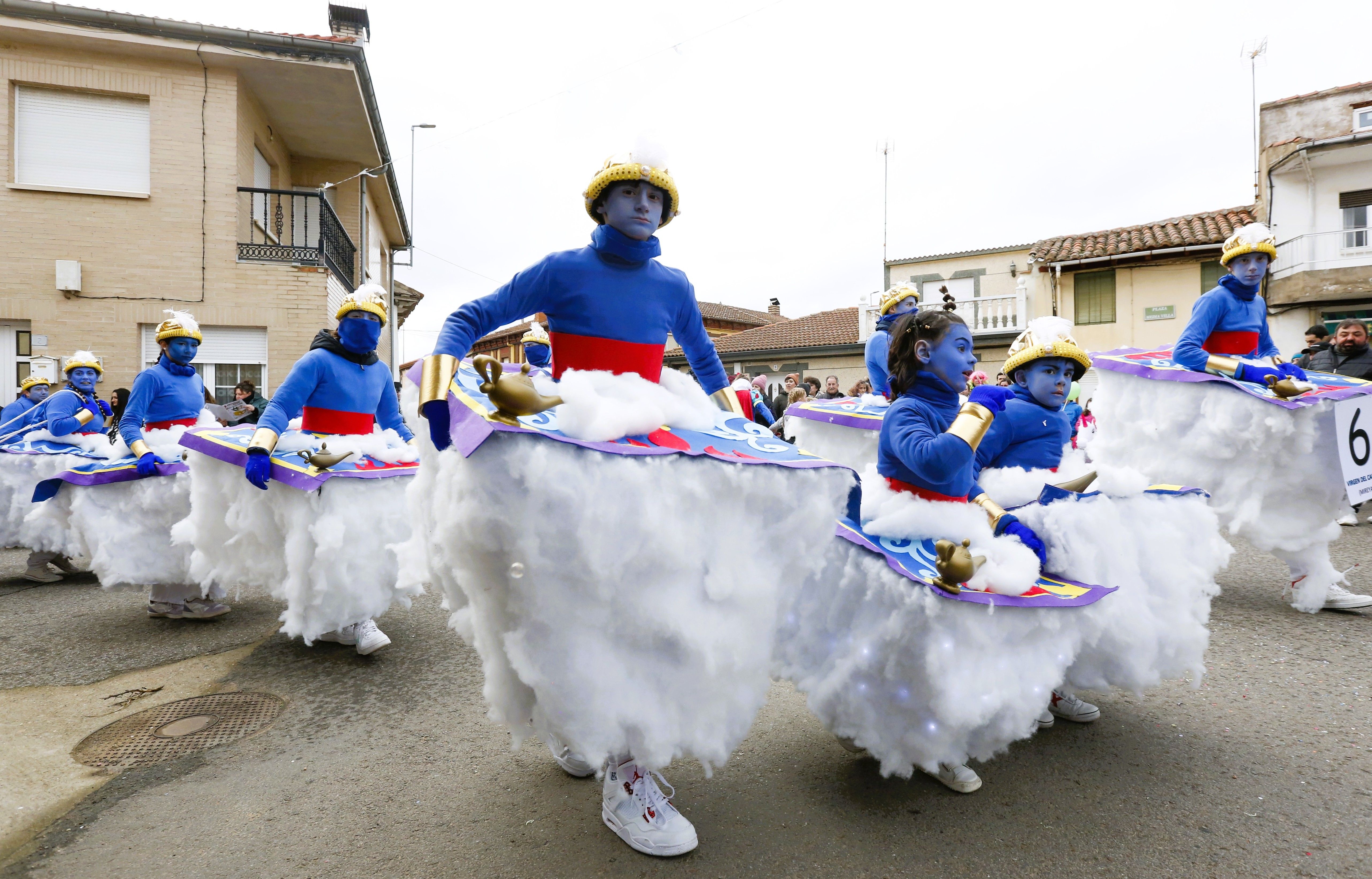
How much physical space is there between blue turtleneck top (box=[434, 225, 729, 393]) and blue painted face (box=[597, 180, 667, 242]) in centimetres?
4

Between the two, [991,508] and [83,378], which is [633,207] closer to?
[991,508]

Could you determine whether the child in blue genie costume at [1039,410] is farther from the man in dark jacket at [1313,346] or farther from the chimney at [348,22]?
the chimney at [348,22]

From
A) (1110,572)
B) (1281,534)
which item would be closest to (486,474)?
(1110,572)

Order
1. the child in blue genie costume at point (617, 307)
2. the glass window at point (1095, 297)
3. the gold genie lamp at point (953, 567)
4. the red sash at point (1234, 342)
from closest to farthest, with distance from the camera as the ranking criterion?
the gold genie lamp at point (953, 567)
the child in blue genie costume at point (617, 307)
the red sash at point (1234, 342)
the glass window at point (1095, 297)

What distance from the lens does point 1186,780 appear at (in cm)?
263

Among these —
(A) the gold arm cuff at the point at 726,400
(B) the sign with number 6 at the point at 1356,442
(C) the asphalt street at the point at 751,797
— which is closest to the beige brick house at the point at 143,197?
(C) the asphalt street at the point at 751,797

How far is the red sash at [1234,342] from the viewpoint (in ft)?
15.3

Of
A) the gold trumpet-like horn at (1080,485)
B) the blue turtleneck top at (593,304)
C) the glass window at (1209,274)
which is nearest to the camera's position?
the blue turtleneck top at (593,304)

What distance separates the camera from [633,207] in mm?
2359

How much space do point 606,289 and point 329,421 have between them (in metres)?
2.44

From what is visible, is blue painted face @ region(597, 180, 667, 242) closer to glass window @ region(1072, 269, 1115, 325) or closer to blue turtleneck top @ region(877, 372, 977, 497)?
blue turtleneck top @ region(877, 372, 977, 497)

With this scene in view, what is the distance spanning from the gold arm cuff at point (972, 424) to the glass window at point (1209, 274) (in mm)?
19818

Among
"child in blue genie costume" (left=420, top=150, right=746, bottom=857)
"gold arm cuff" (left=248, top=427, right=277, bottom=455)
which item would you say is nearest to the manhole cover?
"gold arm cuff" (left=248, top=427, right=277, bottom=455)

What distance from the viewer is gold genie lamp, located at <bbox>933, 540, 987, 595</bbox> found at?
2160mm
